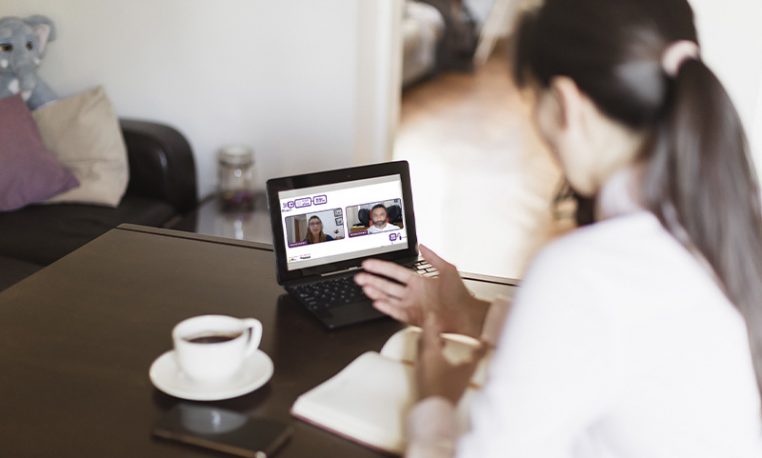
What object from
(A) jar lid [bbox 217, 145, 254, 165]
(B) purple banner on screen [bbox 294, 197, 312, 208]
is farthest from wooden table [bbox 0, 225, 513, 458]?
(A) jar lid [bbox 217, 145, 254, 165]

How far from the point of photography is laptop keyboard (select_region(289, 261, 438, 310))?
127 centimetres

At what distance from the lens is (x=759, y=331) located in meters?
0.91

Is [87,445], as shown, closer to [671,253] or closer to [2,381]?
[2,381]

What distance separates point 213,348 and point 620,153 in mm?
522

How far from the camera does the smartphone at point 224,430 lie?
36.3 inches

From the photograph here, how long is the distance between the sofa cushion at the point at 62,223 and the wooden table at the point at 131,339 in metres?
0.82

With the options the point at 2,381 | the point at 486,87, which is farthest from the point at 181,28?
the point at 486,87

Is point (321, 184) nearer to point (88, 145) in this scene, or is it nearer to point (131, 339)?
point (131, 339)

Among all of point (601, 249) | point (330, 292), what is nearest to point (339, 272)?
point (330, 292)

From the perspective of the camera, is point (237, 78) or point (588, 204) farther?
point (237, 78)

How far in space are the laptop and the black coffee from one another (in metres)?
0.22

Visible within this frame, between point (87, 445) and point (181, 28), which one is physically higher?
point (181, 28)

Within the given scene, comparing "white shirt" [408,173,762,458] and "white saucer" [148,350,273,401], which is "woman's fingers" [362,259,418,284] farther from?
"white shirt" [408,173,762,458]

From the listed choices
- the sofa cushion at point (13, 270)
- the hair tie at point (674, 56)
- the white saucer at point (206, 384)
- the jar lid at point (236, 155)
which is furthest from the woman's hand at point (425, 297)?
the jar lid at point (236, 155)
